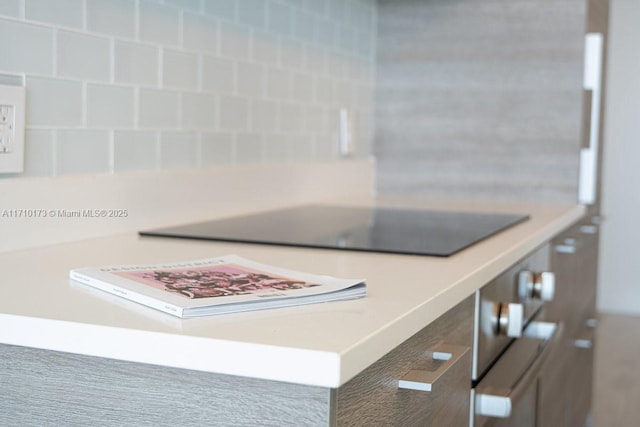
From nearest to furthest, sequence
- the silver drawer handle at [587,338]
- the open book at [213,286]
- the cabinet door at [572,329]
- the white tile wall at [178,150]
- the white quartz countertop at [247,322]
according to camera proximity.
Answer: the white quartz countertop at [247,322]
the open book at [213,286]
the white tile wall at [178,150]
the cabinet door at [572,329]
the silver drawer handle at [587,338]

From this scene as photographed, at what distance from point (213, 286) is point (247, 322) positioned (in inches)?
5.4

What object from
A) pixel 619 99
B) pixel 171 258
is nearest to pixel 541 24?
pixel 171 258

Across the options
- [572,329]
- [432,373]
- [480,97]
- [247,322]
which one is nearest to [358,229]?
[432,373]

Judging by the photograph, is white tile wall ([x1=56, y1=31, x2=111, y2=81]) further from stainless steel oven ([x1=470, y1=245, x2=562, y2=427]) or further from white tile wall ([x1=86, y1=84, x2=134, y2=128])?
stainless steel oven ([x1=470, y1=245, x2=562, y2=427])

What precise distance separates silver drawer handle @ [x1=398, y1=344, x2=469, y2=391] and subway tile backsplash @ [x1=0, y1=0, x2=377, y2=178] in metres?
0.68

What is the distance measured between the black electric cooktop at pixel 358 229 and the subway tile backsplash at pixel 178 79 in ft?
0.54

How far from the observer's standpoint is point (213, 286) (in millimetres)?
943

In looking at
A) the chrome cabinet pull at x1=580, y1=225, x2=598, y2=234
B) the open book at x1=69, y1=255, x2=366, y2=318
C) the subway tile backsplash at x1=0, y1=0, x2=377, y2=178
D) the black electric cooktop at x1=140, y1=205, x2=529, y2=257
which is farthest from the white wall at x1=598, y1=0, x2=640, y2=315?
the open book at x1=69, y1=255, x2=366, y2=318

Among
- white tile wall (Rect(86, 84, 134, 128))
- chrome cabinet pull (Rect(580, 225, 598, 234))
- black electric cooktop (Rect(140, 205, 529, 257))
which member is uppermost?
white tile wall (Rect(86, 84, 134, 128))

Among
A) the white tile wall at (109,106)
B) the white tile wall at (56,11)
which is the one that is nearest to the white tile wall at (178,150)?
the white tile wall at (109,106)

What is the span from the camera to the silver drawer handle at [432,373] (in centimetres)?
94

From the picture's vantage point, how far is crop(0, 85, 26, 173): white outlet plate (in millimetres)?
1240

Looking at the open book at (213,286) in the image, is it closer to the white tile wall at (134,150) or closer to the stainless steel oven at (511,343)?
the stainless steel oven at (511,343)

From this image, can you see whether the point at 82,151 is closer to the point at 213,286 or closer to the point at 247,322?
the point at 213,286
